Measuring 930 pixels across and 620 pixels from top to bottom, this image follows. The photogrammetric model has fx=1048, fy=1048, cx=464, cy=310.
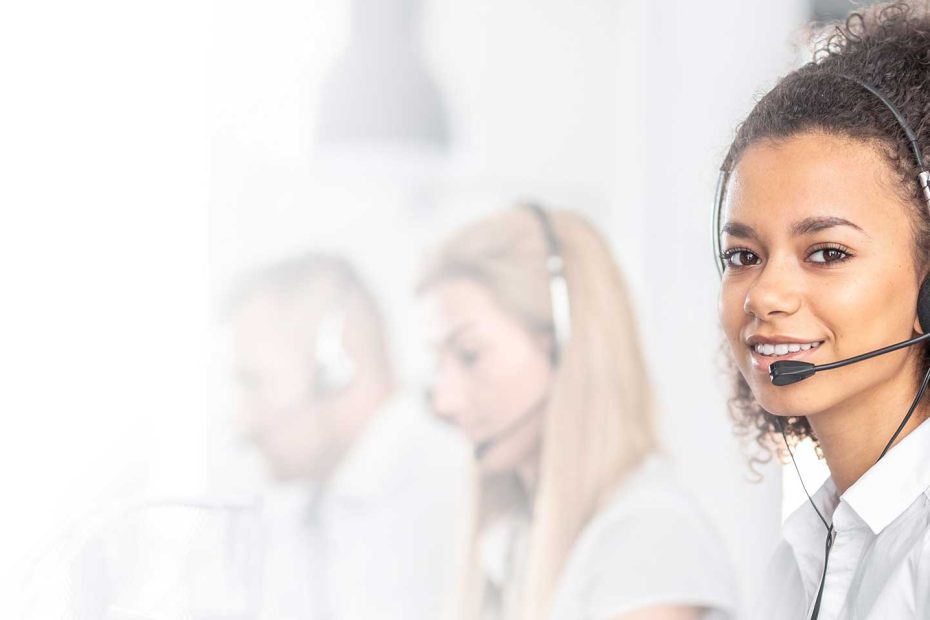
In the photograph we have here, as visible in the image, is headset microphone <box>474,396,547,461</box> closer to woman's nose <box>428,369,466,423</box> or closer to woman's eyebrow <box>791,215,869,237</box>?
woman's nose <box>428,369,466,423</box>

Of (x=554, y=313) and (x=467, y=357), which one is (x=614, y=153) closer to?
(x=554, y=313)

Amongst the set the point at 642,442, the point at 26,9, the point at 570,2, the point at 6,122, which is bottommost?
the point at 642,442

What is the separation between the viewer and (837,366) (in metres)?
0.73

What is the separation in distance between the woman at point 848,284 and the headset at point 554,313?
3.74ft

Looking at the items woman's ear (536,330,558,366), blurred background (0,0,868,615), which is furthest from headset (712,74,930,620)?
woman's ear (536,330,558,366)

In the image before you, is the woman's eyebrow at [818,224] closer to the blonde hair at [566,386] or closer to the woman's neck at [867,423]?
the woman's neck at [867,423]

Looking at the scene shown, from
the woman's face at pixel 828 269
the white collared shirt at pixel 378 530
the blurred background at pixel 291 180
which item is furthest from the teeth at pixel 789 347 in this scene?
the white collared shirt at pixel 378 530

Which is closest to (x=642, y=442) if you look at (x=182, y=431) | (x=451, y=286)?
(x=451, y=286)

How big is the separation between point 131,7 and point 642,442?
1.16m

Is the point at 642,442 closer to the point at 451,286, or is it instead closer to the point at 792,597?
the point at 451,286

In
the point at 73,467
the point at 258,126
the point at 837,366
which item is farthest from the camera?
the point at 258,126

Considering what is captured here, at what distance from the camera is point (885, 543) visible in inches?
28.2

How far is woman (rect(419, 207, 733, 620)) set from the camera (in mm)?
1884

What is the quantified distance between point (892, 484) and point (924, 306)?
5.0 inches
